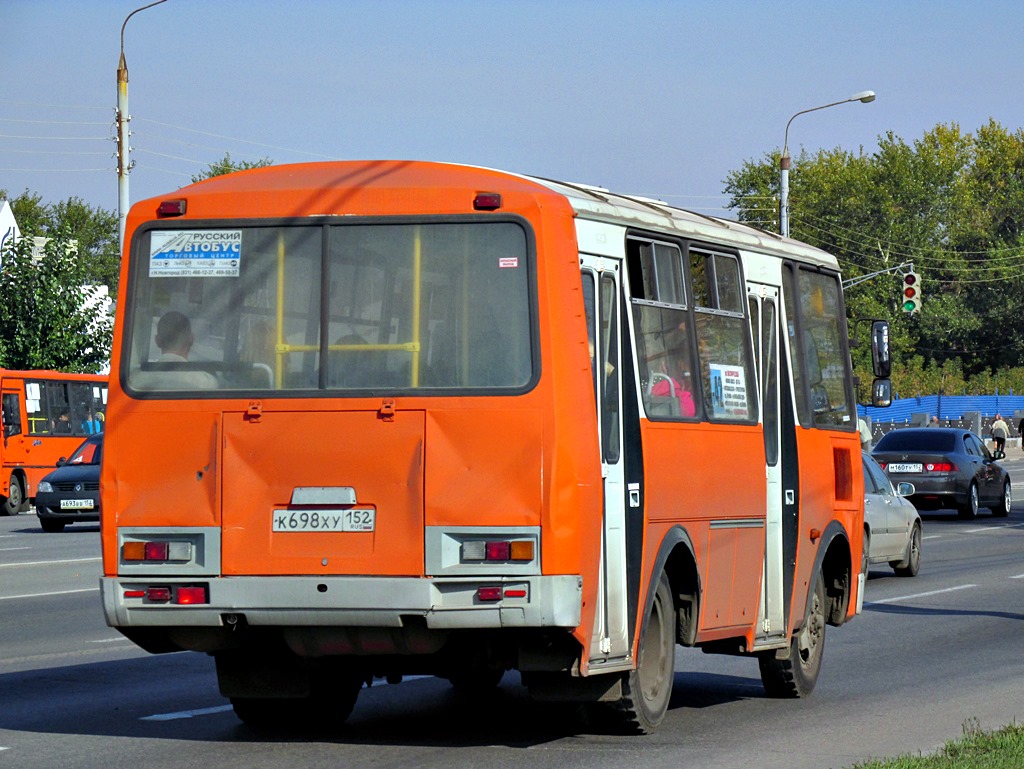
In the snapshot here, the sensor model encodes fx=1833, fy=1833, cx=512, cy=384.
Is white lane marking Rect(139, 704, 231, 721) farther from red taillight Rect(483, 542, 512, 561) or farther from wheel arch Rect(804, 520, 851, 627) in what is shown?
wheel arch Rect(804, 520, 851, 627)

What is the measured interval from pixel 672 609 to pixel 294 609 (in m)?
2.17

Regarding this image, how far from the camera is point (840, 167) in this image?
4291 inches

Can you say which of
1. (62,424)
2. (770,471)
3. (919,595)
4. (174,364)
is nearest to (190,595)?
(174,364)

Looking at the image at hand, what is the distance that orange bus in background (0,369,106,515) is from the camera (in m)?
38.6

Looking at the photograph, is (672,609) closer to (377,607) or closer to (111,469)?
(377,607)

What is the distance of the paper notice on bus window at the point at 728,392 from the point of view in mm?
10094

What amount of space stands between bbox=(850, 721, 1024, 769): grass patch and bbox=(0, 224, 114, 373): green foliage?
40.1m

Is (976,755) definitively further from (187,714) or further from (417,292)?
(187,714)

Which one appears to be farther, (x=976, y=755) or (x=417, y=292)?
(x=417, y=292)

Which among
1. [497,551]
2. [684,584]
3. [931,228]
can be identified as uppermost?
[931,228]

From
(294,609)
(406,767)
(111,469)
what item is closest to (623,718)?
(406,767)

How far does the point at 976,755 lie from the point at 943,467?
23.4 metres

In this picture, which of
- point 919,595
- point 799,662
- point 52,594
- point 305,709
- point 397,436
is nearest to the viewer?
point 397,436

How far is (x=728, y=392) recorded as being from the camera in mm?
10289
